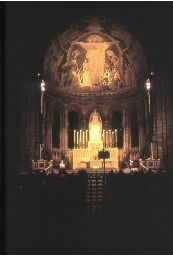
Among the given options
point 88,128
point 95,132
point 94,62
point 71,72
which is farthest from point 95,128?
point 94,62

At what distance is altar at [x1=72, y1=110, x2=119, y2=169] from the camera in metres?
23.4

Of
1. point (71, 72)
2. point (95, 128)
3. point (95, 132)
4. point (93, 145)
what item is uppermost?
point (71, 72)

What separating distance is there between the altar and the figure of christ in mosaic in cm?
292

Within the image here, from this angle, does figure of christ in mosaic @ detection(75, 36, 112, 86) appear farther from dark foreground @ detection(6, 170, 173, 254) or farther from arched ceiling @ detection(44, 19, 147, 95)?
dark foreground @ detection(6, 170, 173, 254)

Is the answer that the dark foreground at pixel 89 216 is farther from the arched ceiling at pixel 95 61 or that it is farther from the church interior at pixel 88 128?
the arched ceiling at pixel 95 61

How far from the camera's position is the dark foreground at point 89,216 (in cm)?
750

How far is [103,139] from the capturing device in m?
24.4

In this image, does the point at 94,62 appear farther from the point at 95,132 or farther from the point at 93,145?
the point at 93,145

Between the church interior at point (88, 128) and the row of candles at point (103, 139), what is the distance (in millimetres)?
84

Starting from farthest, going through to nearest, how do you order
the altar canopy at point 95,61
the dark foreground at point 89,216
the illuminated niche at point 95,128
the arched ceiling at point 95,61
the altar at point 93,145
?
the altar canopy at point 95,61 < the illuminated niche at point 95,128 < the altar at point 93,145 < the arched ceiling at point 95,61 < the dark foreground at point 89,216

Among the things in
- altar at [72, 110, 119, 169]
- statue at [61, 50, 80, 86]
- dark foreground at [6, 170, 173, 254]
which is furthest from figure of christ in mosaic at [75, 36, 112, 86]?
dark foreground at [6, 170, 173, 254]

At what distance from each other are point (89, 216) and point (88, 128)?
1571 centimetres

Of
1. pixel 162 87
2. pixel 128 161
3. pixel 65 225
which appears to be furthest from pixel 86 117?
pixel 65 225

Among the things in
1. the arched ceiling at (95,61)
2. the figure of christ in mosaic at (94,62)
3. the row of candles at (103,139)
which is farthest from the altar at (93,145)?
the figure of christ in mosaic at (94,62)
